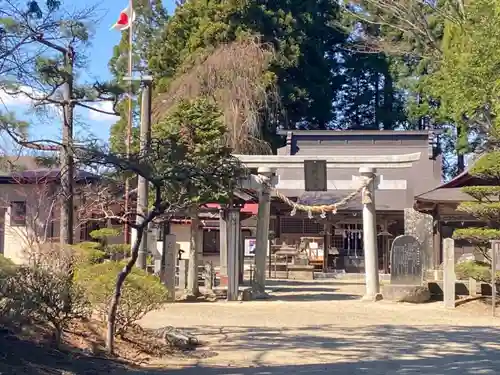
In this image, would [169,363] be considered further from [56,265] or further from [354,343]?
[354,343]

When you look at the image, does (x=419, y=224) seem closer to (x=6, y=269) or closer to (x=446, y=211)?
(x=446, y=211)

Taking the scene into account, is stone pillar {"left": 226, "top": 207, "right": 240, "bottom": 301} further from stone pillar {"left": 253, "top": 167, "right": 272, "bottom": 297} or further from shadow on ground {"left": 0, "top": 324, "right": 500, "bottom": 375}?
shadow on ground {"left": 0, "top": 324, "right": 500, "bottom": 375}

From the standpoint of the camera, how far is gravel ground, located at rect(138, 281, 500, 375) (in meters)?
9.07

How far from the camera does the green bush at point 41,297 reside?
8.61 meters

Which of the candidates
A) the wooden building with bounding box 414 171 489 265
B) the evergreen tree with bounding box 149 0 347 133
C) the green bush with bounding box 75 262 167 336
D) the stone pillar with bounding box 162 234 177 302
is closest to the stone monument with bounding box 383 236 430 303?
the wooden building with bounding box 414 171 489 265

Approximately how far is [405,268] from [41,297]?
1236cm

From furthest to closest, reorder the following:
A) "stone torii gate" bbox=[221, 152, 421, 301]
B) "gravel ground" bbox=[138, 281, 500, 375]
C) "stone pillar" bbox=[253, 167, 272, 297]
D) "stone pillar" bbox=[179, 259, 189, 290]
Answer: "stone pillar" bbox=[179, 259, 189, 290] < "stone pillar" bbox=[253, 167, 272, 297] < "stone torii gate" bbox=[221, 152, 421, 301] < "gravel ground" bbox=[138, 281, 500, 375]

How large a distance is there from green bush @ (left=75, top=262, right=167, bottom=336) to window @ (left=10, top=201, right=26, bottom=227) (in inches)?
494

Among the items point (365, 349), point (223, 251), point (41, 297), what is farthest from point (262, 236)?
point (41, 297)

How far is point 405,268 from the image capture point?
19.0m

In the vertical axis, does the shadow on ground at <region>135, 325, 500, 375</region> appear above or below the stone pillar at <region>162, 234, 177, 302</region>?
below

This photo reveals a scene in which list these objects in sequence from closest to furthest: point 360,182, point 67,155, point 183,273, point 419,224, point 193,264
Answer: point 67,155 → point 193,264 → point 360,182 → point 183,273 → point 419,224

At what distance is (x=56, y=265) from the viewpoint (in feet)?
31.4

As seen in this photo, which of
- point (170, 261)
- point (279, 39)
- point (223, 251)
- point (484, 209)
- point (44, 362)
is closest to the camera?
point (44, 362)
